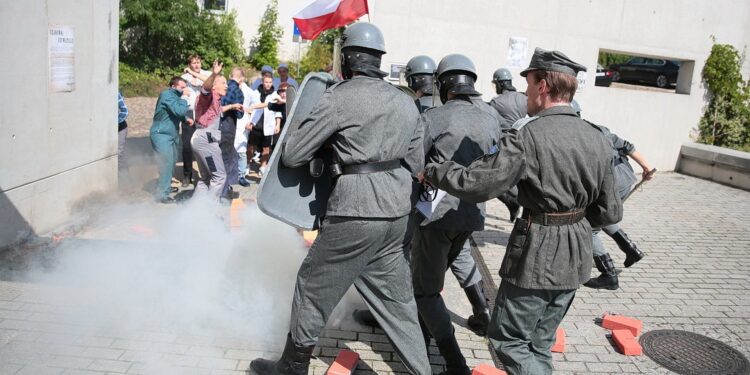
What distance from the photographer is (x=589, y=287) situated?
18.9ft

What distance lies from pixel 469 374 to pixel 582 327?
5.11 feet

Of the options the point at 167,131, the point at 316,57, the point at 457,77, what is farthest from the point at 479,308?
the point at 316,57

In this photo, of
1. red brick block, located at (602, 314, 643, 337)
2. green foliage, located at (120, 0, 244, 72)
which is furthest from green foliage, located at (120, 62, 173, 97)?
red brick block, located at (602, 314, 643, 337)

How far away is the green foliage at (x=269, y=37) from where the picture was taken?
72.0ft

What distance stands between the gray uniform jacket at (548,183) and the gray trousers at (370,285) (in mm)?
479

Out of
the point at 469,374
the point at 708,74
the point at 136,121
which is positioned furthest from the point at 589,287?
the point at 136,121

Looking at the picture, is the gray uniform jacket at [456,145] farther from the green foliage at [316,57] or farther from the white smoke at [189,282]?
the green foliage at [316,57]

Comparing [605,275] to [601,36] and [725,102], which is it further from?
[725,102]

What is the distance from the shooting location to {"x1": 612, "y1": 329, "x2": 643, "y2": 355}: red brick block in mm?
4359

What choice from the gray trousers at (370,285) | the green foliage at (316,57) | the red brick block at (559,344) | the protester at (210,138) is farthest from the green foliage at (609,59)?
the gray trousers at (370,285)

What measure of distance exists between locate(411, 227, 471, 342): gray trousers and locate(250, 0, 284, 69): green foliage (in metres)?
19.0

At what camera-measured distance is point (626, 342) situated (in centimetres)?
442

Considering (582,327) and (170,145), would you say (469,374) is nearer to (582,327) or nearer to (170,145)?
(582,327)

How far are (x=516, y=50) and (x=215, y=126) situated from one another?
19.4ft
